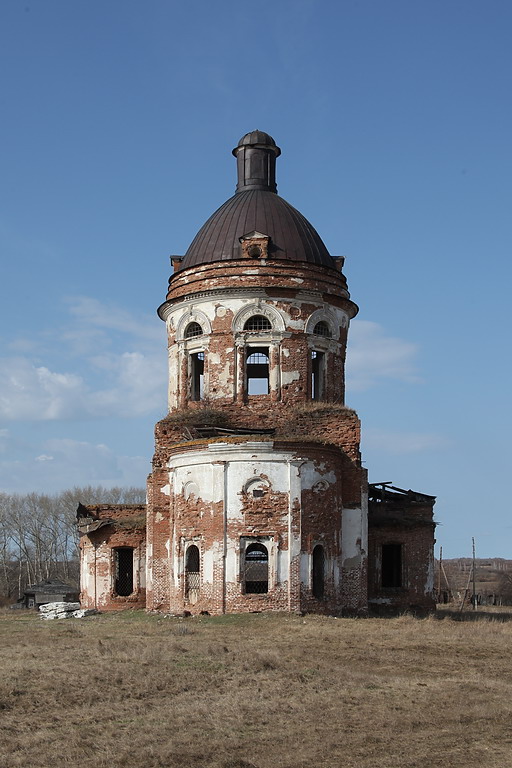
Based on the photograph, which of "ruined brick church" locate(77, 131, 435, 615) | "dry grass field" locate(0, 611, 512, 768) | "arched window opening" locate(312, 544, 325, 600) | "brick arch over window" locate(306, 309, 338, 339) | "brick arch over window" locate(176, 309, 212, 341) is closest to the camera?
"dry grass field" locate(0, 611, 512, 768)

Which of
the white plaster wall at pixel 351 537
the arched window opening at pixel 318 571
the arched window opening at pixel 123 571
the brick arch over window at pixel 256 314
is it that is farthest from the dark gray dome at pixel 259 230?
the arched window opening at pixel 123 571

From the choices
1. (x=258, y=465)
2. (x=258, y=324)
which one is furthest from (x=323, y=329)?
(x=258, y=465)

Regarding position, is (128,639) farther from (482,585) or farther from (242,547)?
(482,585)

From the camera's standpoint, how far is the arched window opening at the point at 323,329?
28.5 m

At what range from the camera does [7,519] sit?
57.3m

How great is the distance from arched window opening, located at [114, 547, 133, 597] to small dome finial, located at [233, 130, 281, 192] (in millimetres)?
12224

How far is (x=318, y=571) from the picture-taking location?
2452 cm

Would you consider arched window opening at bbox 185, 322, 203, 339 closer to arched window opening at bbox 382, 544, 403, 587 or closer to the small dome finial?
the small dome finial

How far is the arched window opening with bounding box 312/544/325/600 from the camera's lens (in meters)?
24.4

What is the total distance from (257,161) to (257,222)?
3102mm

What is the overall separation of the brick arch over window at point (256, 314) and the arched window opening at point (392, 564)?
301 inches

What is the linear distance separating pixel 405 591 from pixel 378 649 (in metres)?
10.3

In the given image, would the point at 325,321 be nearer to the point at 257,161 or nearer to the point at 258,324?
the point at 258,324

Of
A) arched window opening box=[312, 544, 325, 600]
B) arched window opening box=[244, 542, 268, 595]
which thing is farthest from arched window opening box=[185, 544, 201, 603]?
arched window opening box=[312, 544, 325, 600]
